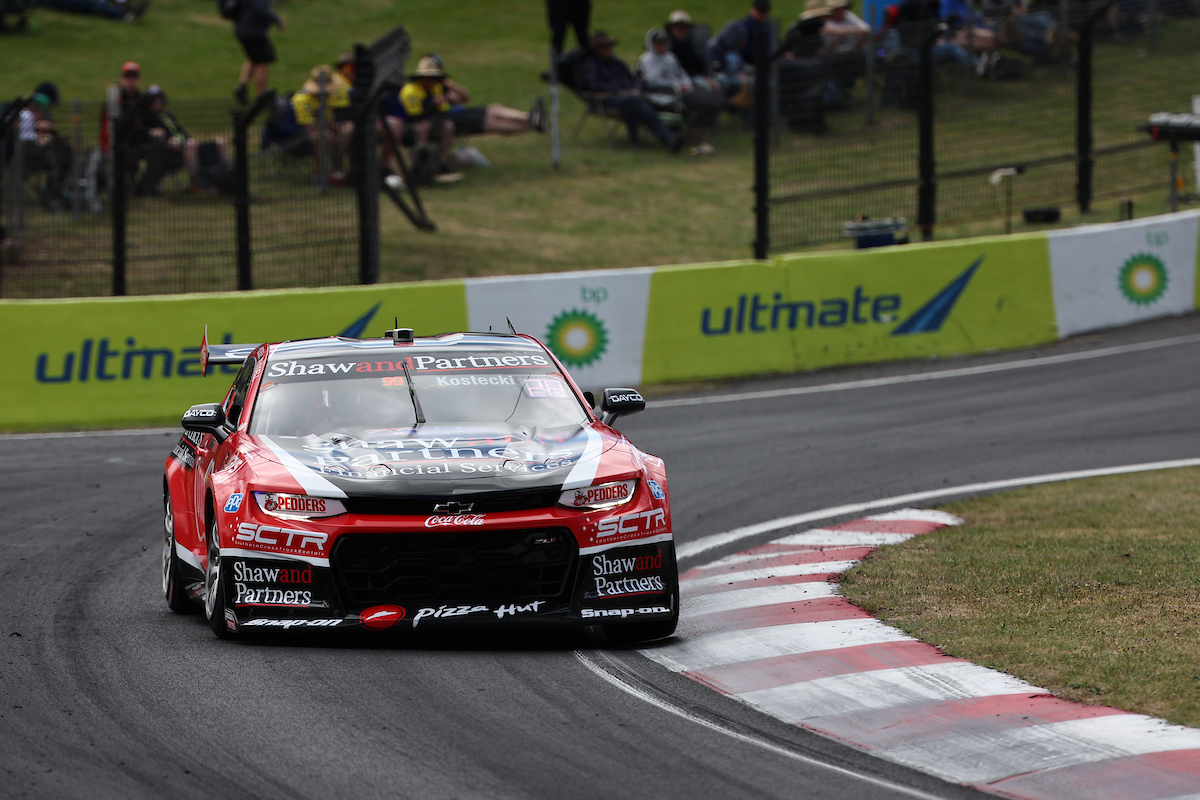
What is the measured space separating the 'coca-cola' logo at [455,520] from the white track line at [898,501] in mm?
3309

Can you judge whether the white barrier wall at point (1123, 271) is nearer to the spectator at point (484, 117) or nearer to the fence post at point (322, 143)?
the fence post at point (322, 143)

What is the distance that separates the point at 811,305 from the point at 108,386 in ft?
24.7

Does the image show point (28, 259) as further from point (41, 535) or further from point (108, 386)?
point (41, 535)

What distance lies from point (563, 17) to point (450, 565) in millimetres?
21403

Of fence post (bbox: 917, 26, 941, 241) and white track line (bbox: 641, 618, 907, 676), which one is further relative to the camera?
fence post (bbox: 917, 26, 941, 241)

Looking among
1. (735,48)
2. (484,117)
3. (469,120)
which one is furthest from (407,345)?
(735,48)

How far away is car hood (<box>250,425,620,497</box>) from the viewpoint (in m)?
6.88

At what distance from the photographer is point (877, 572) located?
8.83 metres

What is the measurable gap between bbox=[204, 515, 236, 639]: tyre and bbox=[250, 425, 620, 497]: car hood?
1.51ft

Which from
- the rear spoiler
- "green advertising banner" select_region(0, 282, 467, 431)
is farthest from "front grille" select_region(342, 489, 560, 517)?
"green advertising banner" select_region(0, 282, 467, 431)

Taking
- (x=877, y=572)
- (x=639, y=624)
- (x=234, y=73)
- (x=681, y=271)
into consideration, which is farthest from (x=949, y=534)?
(x=234, y=73)

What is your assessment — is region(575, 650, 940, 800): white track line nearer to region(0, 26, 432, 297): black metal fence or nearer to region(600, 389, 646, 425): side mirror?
region(600, 389, 646, 425): side mirror

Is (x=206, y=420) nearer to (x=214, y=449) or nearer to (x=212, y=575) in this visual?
(x=214, y=449)

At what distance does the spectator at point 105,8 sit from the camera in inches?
1390
